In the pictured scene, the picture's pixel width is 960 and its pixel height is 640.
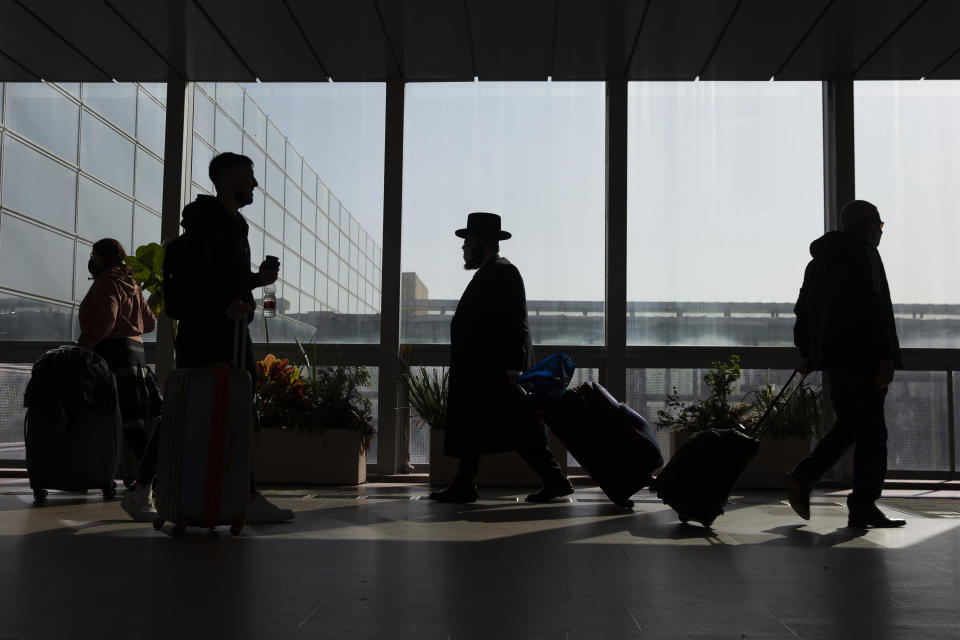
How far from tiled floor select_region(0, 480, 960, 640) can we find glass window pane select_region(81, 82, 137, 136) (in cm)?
460

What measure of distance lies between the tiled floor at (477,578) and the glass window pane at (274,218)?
3941 mm

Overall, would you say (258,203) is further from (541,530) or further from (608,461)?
(541,530)

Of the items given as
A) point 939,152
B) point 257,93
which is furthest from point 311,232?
point 939,152

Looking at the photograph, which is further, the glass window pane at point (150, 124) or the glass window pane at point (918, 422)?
the glass window pane at point (150, 124)

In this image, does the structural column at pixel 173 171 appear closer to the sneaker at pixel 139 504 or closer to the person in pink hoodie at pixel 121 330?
the person in pink hoodie at pixel 121 330

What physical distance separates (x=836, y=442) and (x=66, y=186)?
671cm

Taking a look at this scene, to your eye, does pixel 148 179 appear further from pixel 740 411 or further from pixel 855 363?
pixel 855 363

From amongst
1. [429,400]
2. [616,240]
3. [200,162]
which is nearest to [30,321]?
[200,162]

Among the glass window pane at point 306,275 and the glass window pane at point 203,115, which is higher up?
the glass window pane at point 203,115

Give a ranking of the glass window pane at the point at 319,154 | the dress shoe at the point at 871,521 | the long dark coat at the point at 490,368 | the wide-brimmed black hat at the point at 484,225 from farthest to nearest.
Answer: the glass window pane at the point at 319,154
the wide-brimmed black hat at the point at 484,225
the long dark coat at the point at 490,368
the dress shoe at the point at 871,521

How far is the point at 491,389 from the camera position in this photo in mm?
5457

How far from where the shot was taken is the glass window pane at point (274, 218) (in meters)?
8.18

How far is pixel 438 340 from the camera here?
25.4ft

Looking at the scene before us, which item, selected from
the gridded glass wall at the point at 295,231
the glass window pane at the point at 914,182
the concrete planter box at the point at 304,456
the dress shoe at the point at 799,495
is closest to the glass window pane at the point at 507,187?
the gridded glass wall at the point at 295,231
